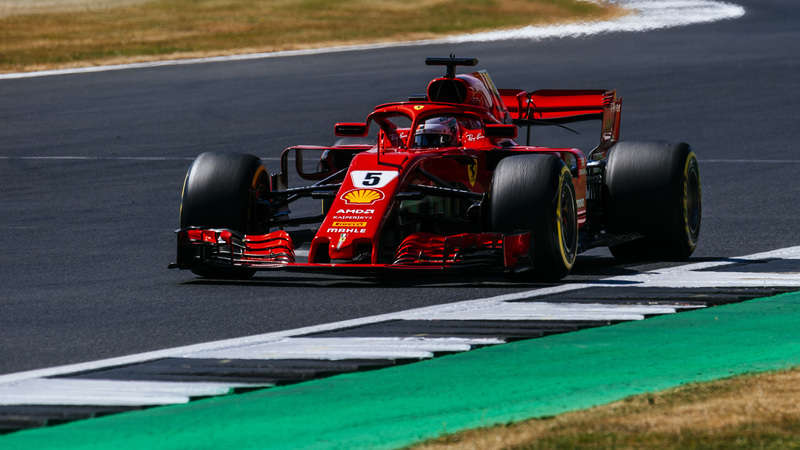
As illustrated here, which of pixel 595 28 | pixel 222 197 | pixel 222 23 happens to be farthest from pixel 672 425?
pixel 222 23

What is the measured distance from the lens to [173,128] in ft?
74.3

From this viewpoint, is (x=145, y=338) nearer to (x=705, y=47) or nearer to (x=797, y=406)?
(x=797, y=406)

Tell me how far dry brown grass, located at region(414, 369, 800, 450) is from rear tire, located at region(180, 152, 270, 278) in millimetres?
4933

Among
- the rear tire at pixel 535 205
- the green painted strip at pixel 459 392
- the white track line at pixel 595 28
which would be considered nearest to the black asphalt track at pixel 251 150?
the rear tire at pixel 535 205

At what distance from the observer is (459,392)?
6484mm

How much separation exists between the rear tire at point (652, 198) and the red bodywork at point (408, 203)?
299 mm

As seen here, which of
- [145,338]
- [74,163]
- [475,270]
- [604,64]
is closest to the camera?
[145,338]

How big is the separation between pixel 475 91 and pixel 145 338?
447 centimetres

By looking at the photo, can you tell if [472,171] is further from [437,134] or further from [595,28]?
[595,28]

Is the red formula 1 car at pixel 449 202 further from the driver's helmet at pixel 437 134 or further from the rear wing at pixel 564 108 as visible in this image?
the rear wing at pixel 564 108

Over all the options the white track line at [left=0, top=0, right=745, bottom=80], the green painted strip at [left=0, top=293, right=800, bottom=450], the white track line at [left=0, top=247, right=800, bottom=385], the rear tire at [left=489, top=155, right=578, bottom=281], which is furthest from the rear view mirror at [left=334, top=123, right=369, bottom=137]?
the white track line at [left=0, top=0, right=745, bottom=80]

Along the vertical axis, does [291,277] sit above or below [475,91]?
below

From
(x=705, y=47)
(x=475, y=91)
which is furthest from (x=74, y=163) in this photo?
(x=705, y=47)

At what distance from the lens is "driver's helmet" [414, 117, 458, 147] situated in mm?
11172
